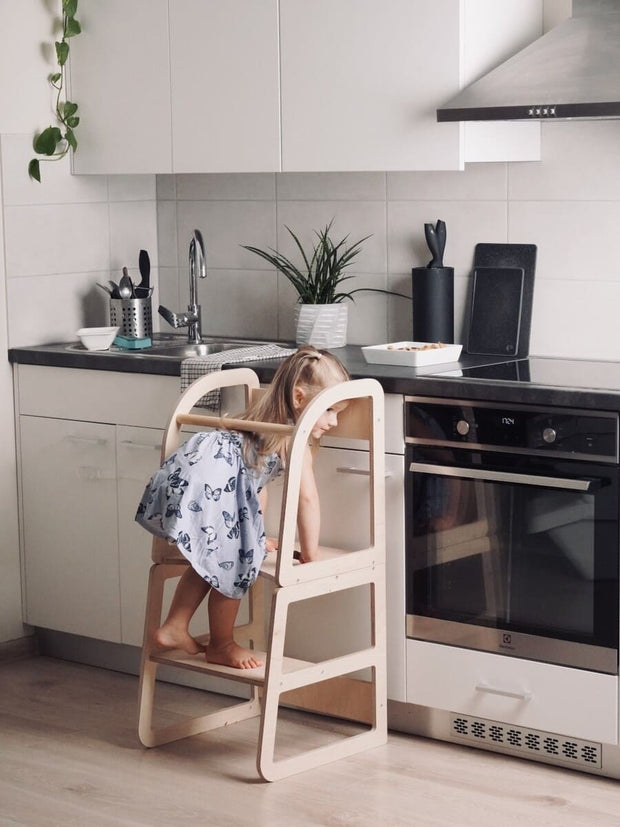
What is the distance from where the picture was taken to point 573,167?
334 centimetres

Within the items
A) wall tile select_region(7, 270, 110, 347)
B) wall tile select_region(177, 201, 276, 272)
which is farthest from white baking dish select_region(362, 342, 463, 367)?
wall tile select_region(7, 270, 110, 347)

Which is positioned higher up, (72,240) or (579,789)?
(72,240)

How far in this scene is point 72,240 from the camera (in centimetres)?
388

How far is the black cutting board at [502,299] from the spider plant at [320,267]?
1.01ft

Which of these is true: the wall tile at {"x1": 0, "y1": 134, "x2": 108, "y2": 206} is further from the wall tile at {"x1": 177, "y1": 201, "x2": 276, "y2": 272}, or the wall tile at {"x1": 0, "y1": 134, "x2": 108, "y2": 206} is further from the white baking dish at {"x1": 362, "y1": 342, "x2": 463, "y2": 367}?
the white baking dish at {"x1": 362, "y1": 342, "x2": 463, "y2": 367}

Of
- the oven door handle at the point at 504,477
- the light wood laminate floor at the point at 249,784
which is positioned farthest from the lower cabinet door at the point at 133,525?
the oven door handle at the point at 504,477

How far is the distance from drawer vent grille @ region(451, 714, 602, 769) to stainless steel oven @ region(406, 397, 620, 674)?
191 millimetres

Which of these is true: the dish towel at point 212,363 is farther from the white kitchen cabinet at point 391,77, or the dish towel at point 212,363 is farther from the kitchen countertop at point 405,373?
the white kitchen cabinet at point 391,77

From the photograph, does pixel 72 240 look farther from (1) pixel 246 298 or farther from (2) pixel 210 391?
(2) pixel 210 391

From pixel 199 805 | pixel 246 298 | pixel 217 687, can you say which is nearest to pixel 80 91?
pixel 246 298

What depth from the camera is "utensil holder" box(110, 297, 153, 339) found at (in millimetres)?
3830

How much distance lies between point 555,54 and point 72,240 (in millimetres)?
1539

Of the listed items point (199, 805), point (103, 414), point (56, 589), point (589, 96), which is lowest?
point (199, 805)

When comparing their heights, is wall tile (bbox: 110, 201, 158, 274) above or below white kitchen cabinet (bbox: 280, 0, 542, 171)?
below
